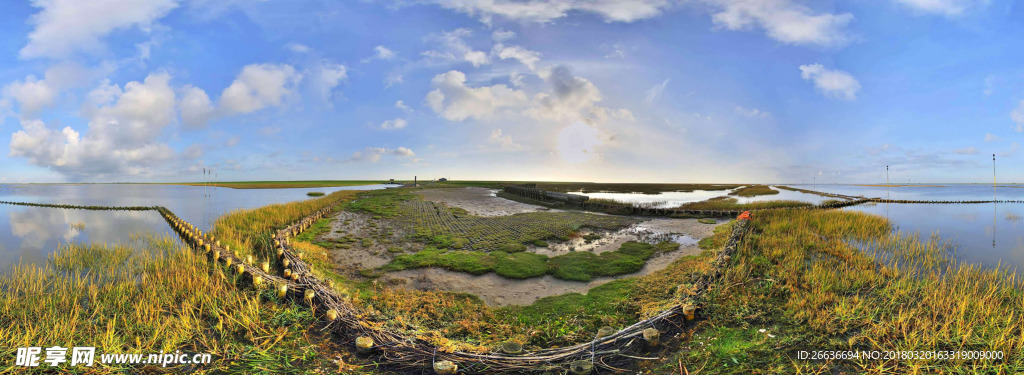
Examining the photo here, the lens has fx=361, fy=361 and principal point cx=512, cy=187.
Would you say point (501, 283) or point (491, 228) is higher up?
point (491, 228)

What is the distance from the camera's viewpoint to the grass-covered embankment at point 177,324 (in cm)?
487

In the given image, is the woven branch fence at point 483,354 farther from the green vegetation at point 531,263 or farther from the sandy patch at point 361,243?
the sandy patch at point 361,243

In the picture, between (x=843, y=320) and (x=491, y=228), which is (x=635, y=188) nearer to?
(x=491, y=228)

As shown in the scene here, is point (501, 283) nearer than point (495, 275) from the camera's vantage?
Yes

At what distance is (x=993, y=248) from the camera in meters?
14.1

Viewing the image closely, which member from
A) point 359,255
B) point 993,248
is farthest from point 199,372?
point 993,248

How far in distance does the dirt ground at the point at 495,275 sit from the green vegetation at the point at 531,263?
11.6 inches

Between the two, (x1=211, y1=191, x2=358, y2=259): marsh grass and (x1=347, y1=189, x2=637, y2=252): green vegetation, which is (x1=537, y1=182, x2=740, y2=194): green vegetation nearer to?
(x1=347, y1=189, x2=637, y2=252): green vegetation

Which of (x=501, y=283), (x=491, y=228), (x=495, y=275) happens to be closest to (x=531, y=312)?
(x=501, y=283)

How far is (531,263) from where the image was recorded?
11.2 meters

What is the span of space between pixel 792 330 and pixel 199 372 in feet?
27.7

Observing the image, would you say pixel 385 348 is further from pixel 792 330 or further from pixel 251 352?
pixel 792 330

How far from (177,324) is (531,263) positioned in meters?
8.10

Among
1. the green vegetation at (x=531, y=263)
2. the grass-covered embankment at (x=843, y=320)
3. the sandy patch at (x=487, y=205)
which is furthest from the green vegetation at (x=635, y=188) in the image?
the grass-covered embankment at (x=843, y=320)
